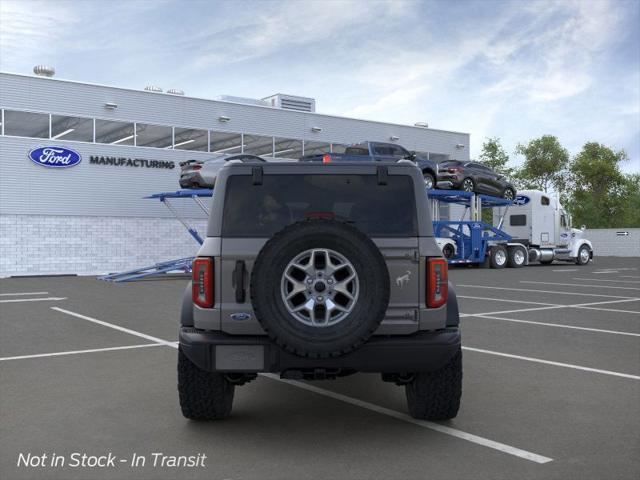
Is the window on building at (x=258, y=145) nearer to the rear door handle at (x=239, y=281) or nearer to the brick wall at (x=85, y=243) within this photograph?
the brick wall at (x=85, y=243)

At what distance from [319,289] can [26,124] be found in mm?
25211

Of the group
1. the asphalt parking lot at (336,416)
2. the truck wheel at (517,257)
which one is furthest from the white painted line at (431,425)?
the truck wheel at (517,257)

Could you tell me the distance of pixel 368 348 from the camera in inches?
174

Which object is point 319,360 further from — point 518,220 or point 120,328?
point 518,220

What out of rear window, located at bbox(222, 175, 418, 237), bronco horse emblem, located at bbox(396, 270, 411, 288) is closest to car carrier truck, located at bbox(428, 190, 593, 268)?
rear window, located at bbox(222, 175, 418, 237)

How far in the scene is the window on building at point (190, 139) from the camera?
30.1 meters

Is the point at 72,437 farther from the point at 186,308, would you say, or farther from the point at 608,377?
the point at 608,377

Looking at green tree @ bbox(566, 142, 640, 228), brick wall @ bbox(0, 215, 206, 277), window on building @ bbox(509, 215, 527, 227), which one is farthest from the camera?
green tree @ bbox(566, 142, 640, 228)

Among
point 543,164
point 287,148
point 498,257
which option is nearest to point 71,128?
point 287,148

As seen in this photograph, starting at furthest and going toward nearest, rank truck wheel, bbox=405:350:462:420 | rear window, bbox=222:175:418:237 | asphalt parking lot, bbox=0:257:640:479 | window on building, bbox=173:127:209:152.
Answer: window on building, bbox=173:127:209:152
truck wheel, bbox=405:350:462:420
rear window, bbox=222:175:418:237
asphalt parking lot, bbox=0:257:640:479

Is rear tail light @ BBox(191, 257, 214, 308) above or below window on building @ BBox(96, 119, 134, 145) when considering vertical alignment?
below

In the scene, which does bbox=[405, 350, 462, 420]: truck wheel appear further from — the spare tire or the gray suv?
the spare tire

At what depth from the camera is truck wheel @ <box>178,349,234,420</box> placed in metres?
4.96

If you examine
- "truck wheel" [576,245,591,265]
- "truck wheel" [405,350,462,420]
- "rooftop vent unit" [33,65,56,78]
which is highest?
"rooftop vent unit" [33,65,56,78]
